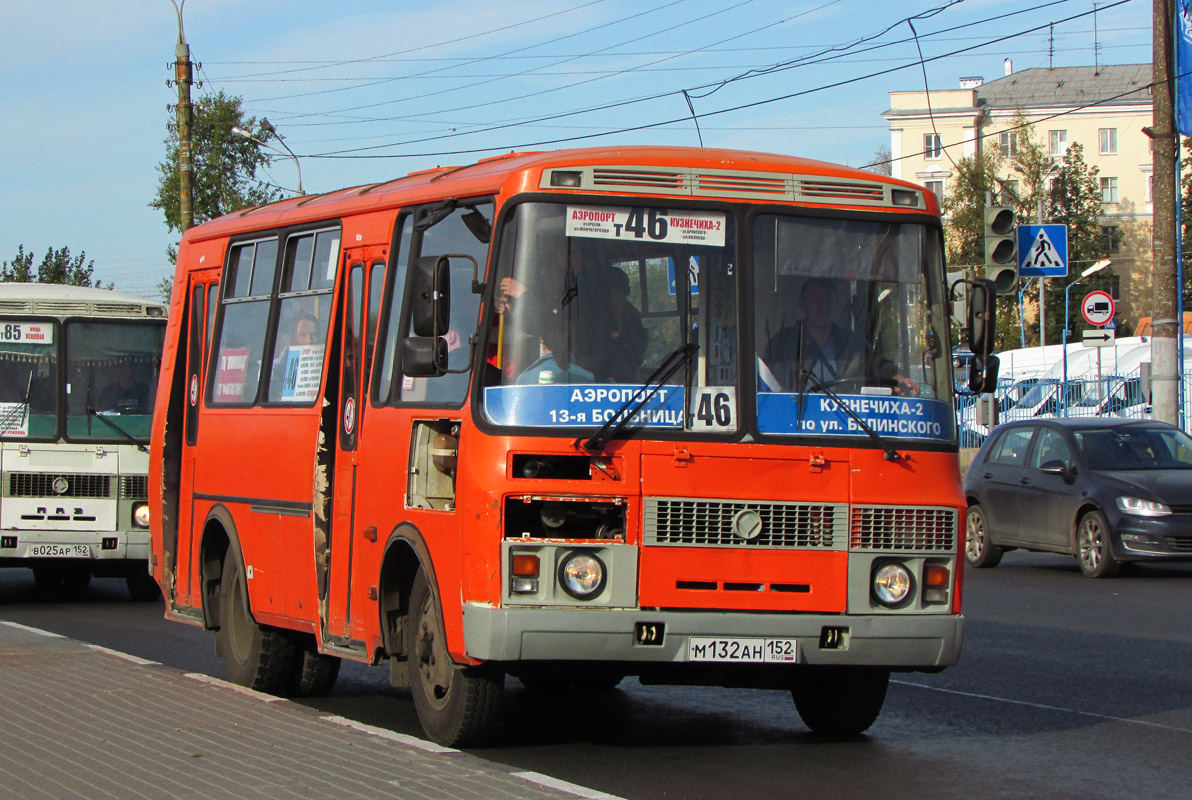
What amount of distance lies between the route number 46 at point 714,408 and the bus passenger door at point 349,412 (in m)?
2.19

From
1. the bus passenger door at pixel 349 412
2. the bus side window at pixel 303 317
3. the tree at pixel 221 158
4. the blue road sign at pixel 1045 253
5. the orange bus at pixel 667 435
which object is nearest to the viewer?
the orange bus at pixel 667 435

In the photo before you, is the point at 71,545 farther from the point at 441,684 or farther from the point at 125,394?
the point at 441,684

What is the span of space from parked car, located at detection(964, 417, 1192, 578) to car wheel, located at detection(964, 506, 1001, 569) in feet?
0.04

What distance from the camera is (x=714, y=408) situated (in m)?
7.78

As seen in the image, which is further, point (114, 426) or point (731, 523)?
point (114, 426)

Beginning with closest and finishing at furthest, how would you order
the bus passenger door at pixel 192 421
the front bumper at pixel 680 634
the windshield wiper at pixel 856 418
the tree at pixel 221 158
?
the front bumper at pixel 680 634, the windshield wiper at pixel 856 418, the bus passenger door at pixel 192 421, the tree at pixel 221 158

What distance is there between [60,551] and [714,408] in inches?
421

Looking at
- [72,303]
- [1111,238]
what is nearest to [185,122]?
[72,303]

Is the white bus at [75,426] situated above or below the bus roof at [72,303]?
below

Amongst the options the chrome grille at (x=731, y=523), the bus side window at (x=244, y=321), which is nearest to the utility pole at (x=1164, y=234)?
the bus side window at (x=244, y=321)

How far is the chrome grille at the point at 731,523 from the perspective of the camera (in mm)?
7629

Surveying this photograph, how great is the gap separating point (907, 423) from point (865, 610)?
2.90 ft

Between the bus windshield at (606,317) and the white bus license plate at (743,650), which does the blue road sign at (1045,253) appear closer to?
the bus windshield at (606,317)

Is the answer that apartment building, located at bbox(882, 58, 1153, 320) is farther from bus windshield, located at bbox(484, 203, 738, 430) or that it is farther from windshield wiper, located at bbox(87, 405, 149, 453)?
bus windshield, located at bbox(484, 203, 738, 430)
